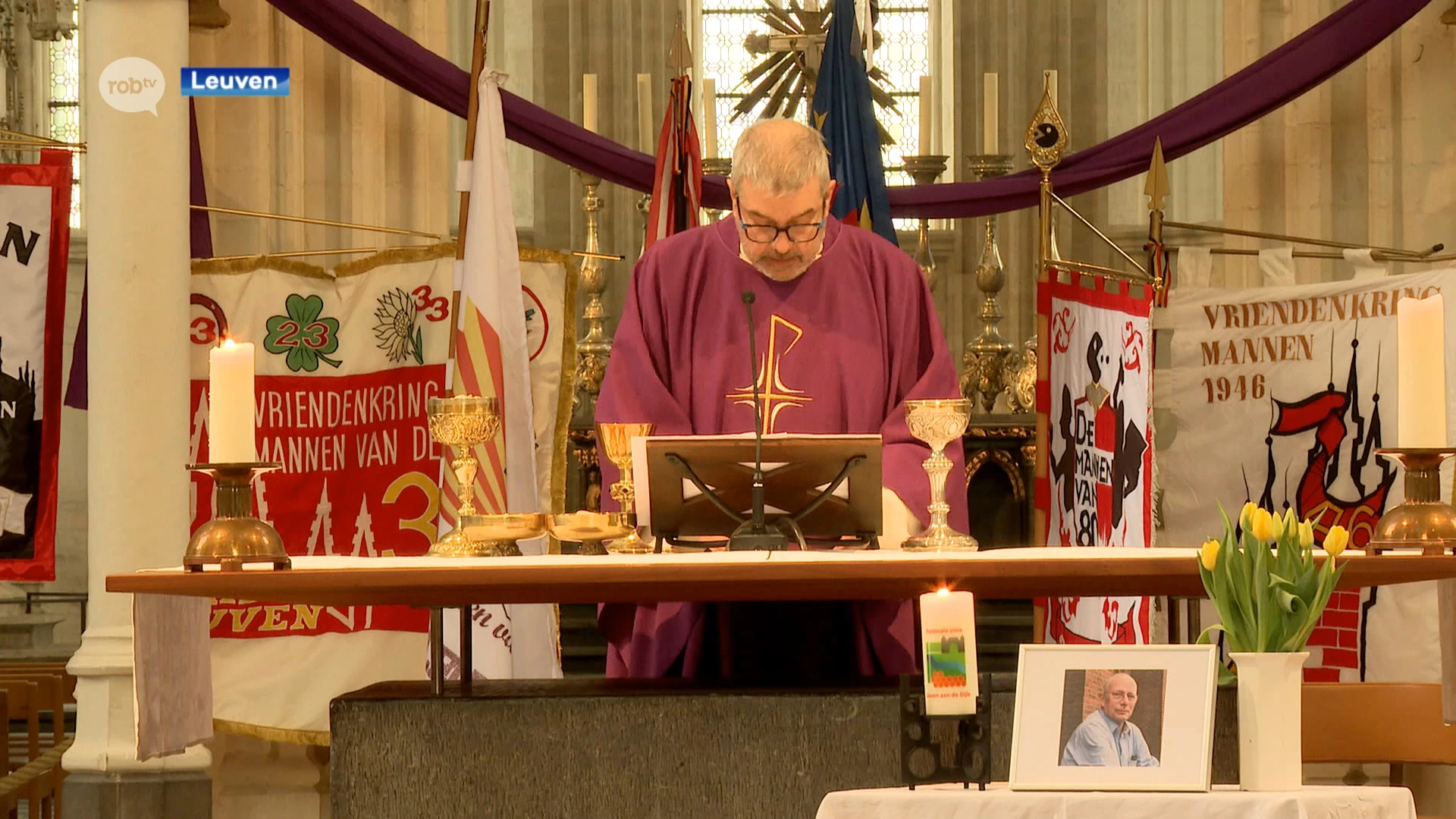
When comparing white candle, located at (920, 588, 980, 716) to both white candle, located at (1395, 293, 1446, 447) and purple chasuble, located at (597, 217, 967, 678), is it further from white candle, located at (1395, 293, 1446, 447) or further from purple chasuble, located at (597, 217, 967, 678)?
purple chasuble, located at (597, 217, 967, 678)

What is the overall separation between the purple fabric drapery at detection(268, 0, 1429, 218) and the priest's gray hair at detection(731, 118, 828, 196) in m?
2.90

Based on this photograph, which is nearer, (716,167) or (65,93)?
(716,167)

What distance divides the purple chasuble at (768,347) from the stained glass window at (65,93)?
7.89 metres

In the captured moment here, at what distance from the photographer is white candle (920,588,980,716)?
7.99ft

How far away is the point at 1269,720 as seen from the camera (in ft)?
7.42

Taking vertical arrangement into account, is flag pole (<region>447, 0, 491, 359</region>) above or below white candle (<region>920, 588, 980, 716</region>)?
above

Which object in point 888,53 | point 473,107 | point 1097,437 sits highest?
point 888,53

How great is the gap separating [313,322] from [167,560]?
970 mm

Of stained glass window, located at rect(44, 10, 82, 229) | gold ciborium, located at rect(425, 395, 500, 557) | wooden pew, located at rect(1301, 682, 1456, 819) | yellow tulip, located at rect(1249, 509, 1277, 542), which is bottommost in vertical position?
wooden pew, located at rect(1301, 682, 1456, 819)

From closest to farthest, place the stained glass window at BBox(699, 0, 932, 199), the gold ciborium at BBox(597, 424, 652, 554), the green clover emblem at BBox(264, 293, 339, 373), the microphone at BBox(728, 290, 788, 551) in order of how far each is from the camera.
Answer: the microphone at BBox(728, 290, 788, 551) → the gold ciborium at BBox(597, 424, 652, 554) → the green clover emblem at BBox(264, 293, 339, 373) → the stained glass window at BBox(699, 0, 932, 199)

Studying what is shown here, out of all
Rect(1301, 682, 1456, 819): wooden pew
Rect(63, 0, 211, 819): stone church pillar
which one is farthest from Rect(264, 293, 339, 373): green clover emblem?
Rect(1301, 682, 1456, 819): wooden pew

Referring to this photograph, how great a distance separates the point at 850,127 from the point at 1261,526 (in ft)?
13.6

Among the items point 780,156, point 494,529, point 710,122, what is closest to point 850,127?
point 710,122

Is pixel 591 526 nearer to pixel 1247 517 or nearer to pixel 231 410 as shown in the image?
pixel 231 410
